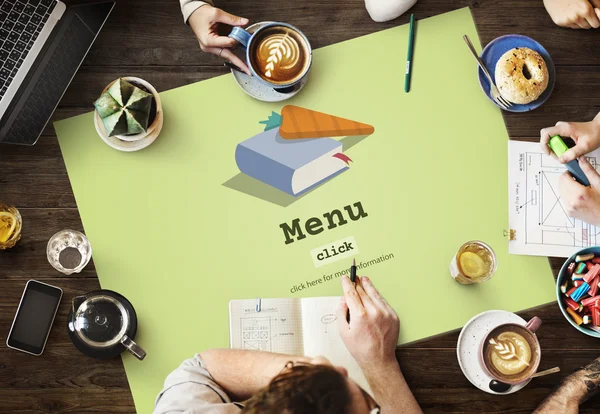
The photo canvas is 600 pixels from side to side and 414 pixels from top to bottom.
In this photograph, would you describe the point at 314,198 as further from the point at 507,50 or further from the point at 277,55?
the point at 507,50

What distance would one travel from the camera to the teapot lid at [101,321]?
48.7 inches

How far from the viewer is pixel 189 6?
50.8 inches

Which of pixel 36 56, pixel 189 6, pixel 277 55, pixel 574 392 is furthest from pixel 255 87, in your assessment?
pixel 574 392

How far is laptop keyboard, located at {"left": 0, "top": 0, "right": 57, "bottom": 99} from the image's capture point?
1233 millimetres

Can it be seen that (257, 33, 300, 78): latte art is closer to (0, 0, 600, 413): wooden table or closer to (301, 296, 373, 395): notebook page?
(0, 0, 600, 413): wooden table

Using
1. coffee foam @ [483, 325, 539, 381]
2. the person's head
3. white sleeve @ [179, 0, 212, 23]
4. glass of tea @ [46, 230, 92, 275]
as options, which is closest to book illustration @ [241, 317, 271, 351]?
the person's head

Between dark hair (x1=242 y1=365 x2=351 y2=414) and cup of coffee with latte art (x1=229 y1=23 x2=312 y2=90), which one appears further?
cup of coffee with latte art (x1=229 y1=23 x2=312 y2=90)

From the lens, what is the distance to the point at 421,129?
1366 millimetres

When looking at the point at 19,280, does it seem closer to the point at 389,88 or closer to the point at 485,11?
the point at 389,88

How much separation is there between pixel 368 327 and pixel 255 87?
598 mm

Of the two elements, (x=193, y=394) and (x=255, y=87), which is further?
(x=255, y=87)

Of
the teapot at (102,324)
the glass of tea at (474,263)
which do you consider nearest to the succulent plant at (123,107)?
the teapot at (102,324)

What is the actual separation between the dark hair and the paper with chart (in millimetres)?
558

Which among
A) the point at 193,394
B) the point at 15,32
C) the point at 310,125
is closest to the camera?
the point at 193,394
